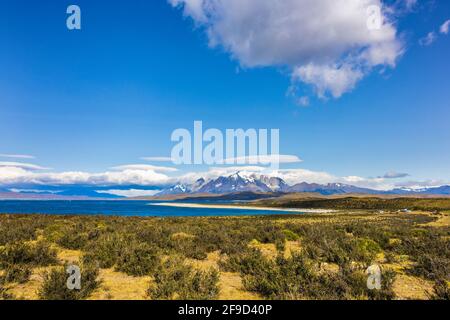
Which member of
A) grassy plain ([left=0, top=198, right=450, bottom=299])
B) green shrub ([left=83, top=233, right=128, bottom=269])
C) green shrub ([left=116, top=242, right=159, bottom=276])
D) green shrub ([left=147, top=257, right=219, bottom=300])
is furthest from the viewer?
green shrub ([left=83, top=233, right=128, bottom=269])

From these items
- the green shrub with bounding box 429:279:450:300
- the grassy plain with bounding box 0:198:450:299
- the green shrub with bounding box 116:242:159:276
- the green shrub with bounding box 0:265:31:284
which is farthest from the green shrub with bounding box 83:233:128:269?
the green shrub with bounding box 429:279:450:300

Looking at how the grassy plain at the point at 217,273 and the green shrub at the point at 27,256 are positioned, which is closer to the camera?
the grassy plain at the point at 217,273

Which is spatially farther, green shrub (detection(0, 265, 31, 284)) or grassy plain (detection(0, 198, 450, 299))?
green shrub (detection(0, 265, 31, 284))

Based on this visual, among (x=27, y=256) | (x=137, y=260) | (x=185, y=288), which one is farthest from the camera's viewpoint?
(x=27, y=256)

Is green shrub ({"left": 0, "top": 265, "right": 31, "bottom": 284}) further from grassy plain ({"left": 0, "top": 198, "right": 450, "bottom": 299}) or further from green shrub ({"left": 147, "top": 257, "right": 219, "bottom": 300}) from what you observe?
green shrub ({"left": 147, "top": 257, "right": 219, "bottom": 300})

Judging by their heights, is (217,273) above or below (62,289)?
below

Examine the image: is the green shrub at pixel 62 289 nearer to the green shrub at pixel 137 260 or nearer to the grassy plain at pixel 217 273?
the grassy plain at pixel 217 273

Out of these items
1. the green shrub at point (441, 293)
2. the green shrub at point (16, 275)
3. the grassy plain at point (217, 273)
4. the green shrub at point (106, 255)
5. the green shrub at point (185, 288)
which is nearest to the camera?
the green shrub at point (185, 288)

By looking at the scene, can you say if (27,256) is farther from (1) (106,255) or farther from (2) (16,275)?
(1) (106,255)

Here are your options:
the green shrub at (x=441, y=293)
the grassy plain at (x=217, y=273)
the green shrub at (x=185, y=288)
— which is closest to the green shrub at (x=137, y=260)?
the grassy plain at (x=217, y=273)

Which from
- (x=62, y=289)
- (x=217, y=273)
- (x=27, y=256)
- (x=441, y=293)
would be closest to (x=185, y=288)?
(x=217, y=273)

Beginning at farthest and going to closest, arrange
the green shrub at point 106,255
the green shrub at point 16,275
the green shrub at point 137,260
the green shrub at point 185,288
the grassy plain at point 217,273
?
the green shrub at point 106,255
the green shrub at point 137,260
the green shrub at point 16,275
the grassy plain at point 217,273
the green shrub at point 185,288
